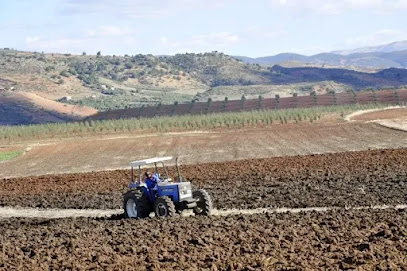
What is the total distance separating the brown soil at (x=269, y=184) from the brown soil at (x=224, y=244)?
400 centimetres

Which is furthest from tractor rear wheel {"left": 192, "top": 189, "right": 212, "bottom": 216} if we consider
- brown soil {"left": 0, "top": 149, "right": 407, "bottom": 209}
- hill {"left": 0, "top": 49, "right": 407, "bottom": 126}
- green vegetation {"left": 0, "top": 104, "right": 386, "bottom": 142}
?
hill {"left": 0, "top": 49, "right": 407, "bottom": 126}

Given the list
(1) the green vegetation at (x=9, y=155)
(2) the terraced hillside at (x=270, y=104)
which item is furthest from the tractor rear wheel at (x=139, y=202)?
(2) the terraced hillside at (x=270, y=104)

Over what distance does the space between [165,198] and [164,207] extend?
26cm

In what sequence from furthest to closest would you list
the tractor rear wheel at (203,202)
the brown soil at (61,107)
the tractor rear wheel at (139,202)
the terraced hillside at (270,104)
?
the brown soil at (61,107)
the terraced hillside at (270,104)
the tractor rear wheel at (139,202)
the tractor rear wheel at (203,202)

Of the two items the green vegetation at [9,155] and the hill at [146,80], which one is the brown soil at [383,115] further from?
the hill at [146,80]

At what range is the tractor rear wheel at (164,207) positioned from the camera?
70.0 ft

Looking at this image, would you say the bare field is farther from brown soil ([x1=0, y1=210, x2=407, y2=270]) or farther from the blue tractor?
brown soil ([x1=0, y1=210, x2=407, y2=270])

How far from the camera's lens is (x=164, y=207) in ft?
70.4

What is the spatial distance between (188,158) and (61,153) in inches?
473

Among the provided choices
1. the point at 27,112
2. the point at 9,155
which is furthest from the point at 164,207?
the point at 27,112

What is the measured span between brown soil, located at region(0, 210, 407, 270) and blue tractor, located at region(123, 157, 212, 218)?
2.83 feet

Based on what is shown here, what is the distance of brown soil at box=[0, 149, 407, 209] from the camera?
2427 centimetres

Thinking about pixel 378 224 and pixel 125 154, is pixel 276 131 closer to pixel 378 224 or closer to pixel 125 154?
pixel 125 154

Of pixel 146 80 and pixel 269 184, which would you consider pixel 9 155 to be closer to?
pixel 269 184
